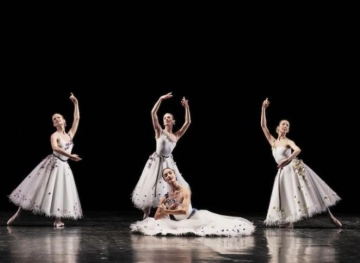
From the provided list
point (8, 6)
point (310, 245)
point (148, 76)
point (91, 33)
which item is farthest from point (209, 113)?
point (310, 245)

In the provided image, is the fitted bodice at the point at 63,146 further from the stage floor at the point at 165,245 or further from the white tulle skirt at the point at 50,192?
the stage floor at the point at 165,245

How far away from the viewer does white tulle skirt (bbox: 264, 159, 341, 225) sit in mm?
6551

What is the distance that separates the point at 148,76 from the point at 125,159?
3.53ft

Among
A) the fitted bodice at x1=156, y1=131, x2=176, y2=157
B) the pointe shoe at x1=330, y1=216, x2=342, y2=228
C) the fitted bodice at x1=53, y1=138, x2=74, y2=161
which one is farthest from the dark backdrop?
the pointe shoe at x1=330, y1=216, x2=342, y2=228

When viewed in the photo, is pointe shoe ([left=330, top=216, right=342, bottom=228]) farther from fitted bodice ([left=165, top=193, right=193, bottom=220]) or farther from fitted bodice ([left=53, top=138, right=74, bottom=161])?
fitted bodice ([left=53, top=138, right=74, bottom=161])

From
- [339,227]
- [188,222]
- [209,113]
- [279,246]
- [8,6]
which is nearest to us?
[279,246]

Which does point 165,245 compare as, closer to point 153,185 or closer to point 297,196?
point 153,185

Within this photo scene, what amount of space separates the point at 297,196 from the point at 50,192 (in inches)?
88.8

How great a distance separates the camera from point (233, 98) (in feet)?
28.5

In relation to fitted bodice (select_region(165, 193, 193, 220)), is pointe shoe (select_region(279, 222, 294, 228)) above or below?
below

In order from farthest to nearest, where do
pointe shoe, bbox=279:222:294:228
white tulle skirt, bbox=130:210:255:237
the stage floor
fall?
pointe shoe, bbox=279:222:294:228
white tulle skirt, bbox=130:210:255:237
the stage floor

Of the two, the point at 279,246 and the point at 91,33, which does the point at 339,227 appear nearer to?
the point at 279,246

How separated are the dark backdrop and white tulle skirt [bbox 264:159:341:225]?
2.03m

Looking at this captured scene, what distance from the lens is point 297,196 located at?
6.62 metres
